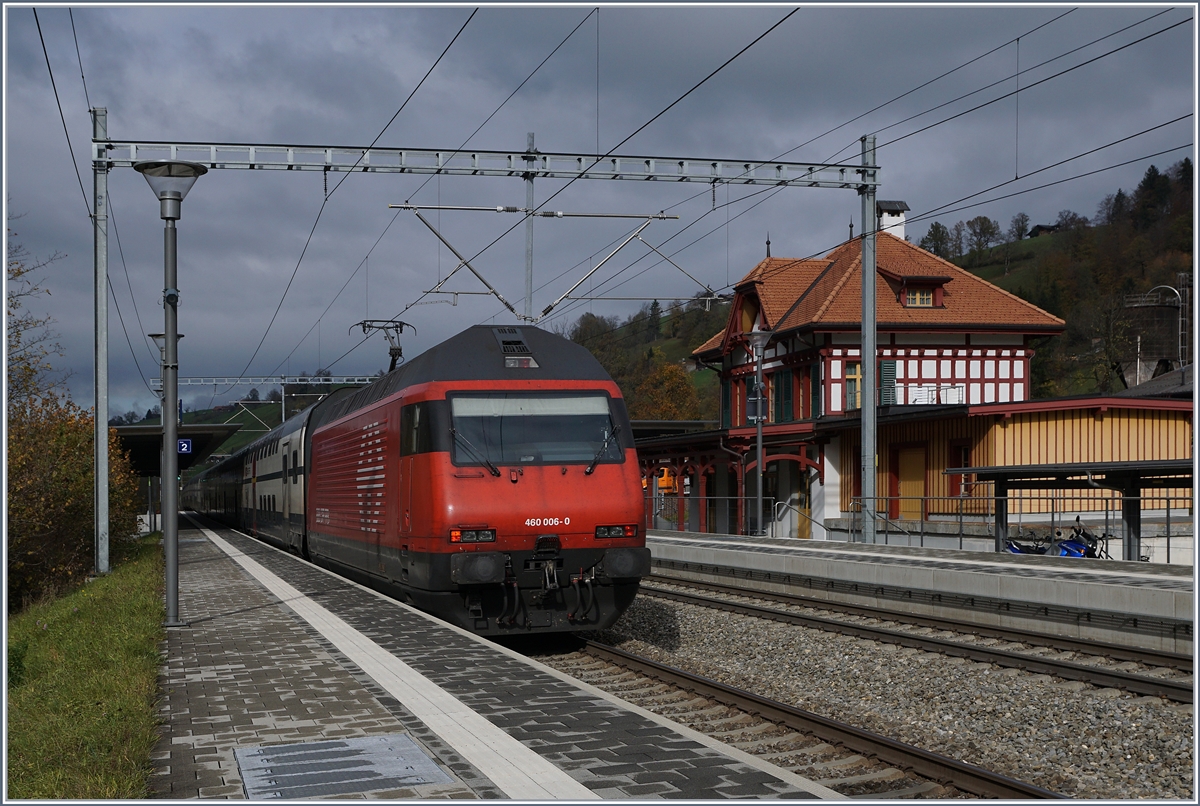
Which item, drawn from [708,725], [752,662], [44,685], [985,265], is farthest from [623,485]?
[985,265]

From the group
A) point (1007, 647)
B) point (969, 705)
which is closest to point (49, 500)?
point (1007, 647)

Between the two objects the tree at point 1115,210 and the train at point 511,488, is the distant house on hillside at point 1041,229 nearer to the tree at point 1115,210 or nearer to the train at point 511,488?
the tree at point 1115,210

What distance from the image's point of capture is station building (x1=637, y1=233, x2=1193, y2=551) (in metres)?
28.6

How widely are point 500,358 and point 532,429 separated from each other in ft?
3.31

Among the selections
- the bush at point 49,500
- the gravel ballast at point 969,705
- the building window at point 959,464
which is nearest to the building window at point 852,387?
the building window at point 959,464

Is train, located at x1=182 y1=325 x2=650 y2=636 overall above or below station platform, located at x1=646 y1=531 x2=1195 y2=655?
above

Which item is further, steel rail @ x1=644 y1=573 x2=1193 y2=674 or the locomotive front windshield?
the locomotive front windshield

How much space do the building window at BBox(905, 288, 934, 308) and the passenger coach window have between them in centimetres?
2926

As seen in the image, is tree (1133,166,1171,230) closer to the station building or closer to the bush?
the station building

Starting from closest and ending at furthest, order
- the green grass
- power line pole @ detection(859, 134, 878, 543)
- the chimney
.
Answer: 1. the green grass
2. power line pole @ detection(859, 134, 878, 543)
3. the chimney

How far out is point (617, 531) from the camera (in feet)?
40.0

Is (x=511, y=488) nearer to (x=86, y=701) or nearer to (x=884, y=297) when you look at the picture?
(x=86, y=701)

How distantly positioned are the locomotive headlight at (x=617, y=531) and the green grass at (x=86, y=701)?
4.54 meters

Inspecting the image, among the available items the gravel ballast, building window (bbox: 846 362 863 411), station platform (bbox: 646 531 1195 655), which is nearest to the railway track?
the gravel ballast
